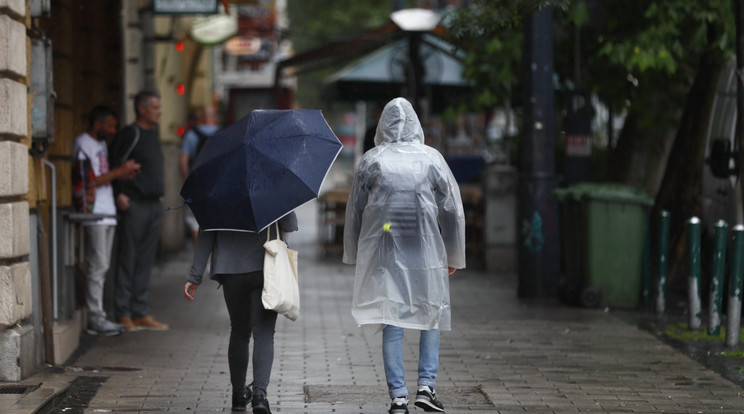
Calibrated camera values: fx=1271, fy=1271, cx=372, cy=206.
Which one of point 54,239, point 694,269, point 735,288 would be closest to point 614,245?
point 694,269

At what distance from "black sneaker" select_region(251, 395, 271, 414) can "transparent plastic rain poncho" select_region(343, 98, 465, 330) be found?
26.5 inches

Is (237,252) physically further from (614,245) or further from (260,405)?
(614,245)

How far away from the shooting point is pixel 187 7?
46.4 feet

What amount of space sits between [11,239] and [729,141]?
648cm

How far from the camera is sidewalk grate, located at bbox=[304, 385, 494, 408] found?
24.2 ft

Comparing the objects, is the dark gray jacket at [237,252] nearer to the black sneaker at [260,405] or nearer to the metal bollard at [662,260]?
the black sneaker at [260,405]

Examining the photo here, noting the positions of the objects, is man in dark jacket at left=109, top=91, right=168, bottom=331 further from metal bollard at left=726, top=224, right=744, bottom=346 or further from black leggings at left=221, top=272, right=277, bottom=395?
metal bollard at left=726, top=224, right=744, bottom=346

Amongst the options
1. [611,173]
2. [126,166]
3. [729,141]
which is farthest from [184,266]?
[729,141]

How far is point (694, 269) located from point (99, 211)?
477cm

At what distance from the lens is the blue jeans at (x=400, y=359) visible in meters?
6.82

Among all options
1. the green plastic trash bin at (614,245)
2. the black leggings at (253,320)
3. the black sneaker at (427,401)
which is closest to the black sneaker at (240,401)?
the black leggings at (253,320)

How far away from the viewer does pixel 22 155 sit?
7.90 metres

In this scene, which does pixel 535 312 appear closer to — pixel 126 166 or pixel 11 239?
pixel 126 166

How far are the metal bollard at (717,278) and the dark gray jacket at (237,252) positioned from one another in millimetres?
→ 4050
